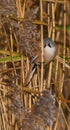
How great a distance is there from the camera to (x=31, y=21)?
4.57 ft

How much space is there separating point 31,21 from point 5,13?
0.34 feet

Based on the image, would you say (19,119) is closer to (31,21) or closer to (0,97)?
(0,97)

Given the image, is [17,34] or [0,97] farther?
[0,97]

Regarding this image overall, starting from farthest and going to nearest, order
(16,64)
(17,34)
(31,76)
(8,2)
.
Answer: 1. (16,64)
2. (31,76)
3. (17,34)
4. (8,2)

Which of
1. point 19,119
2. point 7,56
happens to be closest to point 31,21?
point 7,56

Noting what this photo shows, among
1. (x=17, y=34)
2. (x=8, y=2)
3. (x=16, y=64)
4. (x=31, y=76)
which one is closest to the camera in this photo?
(x=8, y=2)

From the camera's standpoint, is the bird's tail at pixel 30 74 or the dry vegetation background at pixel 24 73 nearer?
the dry vegetation background at pixel 24 73

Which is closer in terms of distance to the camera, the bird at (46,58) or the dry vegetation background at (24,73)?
the dry vegetation background at (24,73)

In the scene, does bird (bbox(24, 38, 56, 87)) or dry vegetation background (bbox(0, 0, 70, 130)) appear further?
bird (bbox(24, 38, 56, 87))

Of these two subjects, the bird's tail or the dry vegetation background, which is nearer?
the dry vegetation background

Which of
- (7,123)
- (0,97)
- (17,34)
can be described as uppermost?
(17,34)

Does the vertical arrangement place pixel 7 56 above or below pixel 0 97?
above

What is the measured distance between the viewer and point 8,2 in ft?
4.44

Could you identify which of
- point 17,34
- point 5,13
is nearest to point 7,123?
point 17,34
